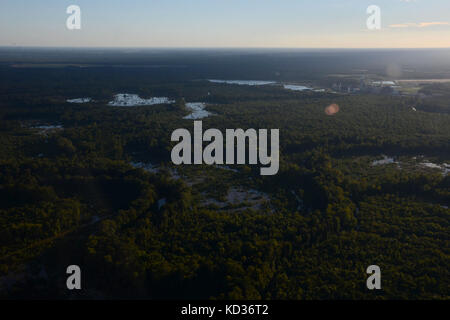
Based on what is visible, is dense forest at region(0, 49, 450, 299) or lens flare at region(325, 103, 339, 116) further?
lens flare at region(325, 103, 339, 116)

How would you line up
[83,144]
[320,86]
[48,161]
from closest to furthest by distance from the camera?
1. [48,161]
2. [83,144]
3. [320,86]

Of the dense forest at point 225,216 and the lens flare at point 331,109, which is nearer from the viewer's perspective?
the dense forest at point 225,216

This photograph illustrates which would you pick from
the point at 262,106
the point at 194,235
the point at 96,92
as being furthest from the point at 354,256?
the point at 96,92

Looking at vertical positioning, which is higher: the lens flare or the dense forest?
the lens flare

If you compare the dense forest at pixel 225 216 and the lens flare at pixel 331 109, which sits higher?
the lens flare at pixel 331 109

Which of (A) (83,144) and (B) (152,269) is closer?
(B) (152,269)

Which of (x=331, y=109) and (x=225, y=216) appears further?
(x=331, y=109)

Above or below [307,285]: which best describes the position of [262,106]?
above

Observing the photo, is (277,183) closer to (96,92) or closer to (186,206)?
(186,206)
